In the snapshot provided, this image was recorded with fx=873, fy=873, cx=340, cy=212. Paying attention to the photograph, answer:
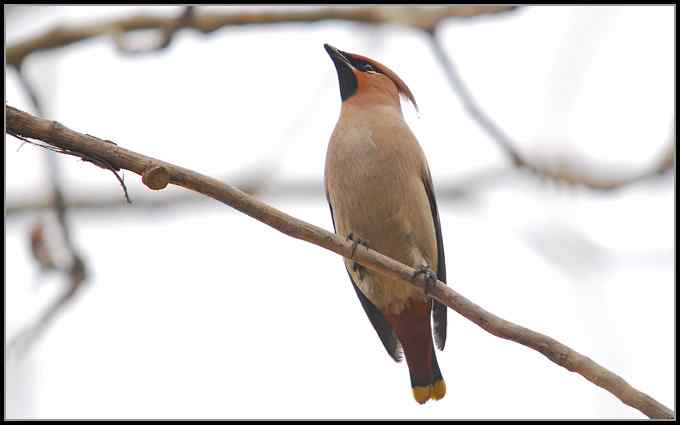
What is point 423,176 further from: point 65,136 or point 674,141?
point 65,136

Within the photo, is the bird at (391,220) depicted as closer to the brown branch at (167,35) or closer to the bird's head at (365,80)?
the bird's head at (365,80)

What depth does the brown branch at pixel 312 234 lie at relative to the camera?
3213 mm

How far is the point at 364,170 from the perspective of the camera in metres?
4.99

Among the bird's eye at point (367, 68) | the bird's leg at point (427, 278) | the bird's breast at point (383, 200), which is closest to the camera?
the bird's leg at point (427, 278)

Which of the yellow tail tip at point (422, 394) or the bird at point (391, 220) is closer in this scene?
the bird at point (391, 220)

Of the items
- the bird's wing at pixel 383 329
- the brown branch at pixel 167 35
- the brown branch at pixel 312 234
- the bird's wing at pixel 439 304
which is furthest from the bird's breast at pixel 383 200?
the brown branch at pixel 167 35

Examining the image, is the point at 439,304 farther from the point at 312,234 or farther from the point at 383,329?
the point at 312,234

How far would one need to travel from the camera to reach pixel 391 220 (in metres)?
4.98

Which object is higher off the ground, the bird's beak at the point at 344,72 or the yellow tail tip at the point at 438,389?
the bird's beak at the point at 344,72

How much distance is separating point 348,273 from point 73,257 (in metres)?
1.65

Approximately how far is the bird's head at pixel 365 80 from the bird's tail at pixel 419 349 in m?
1.48

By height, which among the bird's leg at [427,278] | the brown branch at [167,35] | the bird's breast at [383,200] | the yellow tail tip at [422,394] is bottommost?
the yellow tail tip at [422,394]

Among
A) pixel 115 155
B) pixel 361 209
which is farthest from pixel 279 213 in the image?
pixel 361 209

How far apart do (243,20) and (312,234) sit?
7.17 ft
